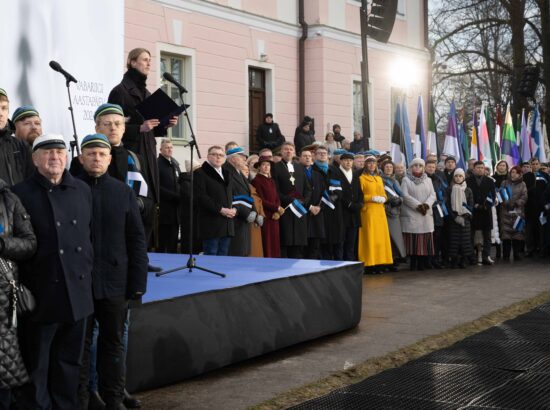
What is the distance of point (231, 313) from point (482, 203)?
9692 mm

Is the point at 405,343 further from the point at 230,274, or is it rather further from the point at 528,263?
the point at 528,263

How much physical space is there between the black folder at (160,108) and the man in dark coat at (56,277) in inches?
88.7

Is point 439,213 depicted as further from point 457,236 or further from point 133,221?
point 133,221

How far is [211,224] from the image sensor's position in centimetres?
1049

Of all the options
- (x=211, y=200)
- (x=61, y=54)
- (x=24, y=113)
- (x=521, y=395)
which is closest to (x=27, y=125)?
(x=24, y=113)

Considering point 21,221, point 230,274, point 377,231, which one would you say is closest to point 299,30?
point 377,231

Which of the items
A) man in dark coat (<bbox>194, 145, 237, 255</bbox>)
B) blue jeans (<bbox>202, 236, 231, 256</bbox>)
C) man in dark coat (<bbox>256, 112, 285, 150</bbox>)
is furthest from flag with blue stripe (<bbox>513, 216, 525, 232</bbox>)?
man in dark coat (<bbox>194, 145, 237, 255</bbox>)

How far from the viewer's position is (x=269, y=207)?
12211mm

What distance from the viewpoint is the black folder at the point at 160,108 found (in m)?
7.39

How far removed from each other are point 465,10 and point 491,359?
99.3ft

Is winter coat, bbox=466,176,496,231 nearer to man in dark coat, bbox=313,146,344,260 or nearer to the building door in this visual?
man in dark coat, bbox=313,146,344,260

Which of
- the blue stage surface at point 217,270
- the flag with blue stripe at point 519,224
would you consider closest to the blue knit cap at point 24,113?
the blue stage surface at point 217,270

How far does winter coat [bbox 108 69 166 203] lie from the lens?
24.9 feet

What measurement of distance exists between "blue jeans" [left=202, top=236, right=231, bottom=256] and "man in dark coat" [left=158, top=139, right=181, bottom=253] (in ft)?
4.87
